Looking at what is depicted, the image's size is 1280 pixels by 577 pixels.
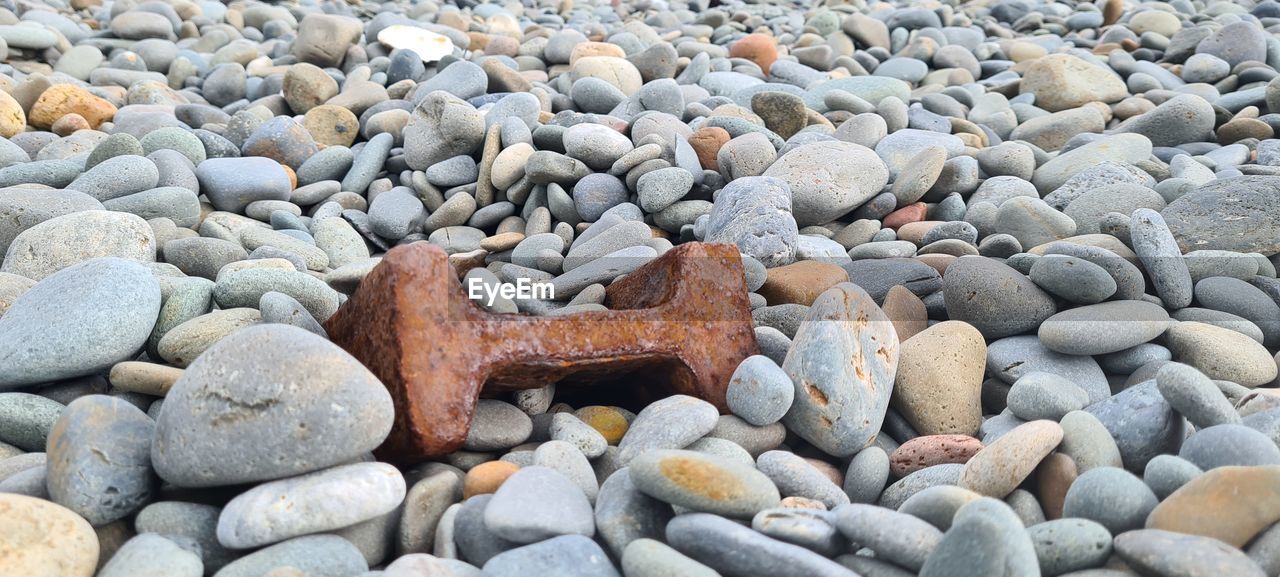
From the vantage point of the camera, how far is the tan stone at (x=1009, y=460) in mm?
2039

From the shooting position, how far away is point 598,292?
318cm

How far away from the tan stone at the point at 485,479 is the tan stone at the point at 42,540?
0.76 m

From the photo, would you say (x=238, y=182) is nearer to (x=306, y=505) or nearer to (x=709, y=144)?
(x=709, y=144)

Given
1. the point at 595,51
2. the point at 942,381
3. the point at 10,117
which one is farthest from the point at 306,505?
the point at 595,51

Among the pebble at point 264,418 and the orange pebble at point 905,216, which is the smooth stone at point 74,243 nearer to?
the pebble at point 264,418

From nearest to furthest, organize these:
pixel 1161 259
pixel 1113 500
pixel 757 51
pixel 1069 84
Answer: pixel 1113 500 < pixel 1161 259 < pixel 1069 84 < pixel 757 51

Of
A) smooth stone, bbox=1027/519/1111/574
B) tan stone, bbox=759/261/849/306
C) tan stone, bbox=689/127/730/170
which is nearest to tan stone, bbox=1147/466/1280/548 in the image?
smooth stone, bbox=1027/519/1111/574

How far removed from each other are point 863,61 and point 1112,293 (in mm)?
4806

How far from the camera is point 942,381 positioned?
2.67m

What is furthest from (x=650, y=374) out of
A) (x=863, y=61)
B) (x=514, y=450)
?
(x=863, y=61)

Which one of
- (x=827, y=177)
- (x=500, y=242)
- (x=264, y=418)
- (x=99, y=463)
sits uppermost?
(x=264, y=418)

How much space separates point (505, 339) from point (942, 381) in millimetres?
1274

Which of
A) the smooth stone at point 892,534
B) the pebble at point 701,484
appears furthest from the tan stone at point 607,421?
the smooth stone at point 892,534

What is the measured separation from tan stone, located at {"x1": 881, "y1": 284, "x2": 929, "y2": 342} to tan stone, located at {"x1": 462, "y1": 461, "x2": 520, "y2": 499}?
1.48m
